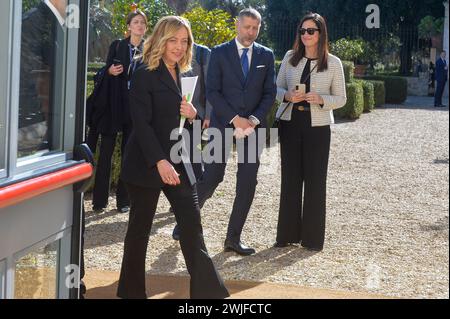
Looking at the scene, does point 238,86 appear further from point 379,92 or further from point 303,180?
point 379,92

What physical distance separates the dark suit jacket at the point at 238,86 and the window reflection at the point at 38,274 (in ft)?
9.03

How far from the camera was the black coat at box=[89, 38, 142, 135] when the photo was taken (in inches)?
314

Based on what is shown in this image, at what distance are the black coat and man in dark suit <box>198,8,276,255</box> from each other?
1.39 meters

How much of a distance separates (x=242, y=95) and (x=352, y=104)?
41.5ft

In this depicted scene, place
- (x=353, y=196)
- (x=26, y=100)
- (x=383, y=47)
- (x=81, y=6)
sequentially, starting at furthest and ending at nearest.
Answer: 1. (x=383, y=47)
2. (x=353, y=196)
3. (x=81, y=6)
4. (x=26, y=100)

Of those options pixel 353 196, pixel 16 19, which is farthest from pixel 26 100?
pixel 353 196

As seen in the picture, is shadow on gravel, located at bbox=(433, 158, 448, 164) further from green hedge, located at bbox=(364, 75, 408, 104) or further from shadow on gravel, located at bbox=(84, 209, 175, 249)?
green hedge, located at bbox=(364, 75, 408, 104)

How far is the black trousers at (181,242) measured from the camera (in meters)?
5.01

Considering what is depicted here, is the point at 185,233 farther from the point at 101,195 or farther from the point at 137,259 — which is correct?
the point at 101,195

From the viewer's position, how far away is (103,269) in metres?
6.22

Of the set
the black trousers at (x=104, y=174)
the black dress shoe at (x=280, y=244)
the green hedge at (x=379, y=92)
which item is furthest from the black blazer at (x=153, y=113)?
the green hedge at (x=379, y=92)

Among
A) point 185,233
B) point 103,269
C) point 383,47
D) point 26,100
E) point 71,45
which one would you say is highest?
point 383,47

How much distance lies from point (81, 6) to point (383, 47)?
34.5 meters

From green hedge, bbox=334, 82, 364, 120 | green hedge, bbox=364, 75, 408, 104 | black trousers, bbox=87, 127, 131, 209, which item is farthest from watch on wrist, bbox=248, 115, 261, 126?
green hedge, bbox=364, 75, 408, 104
